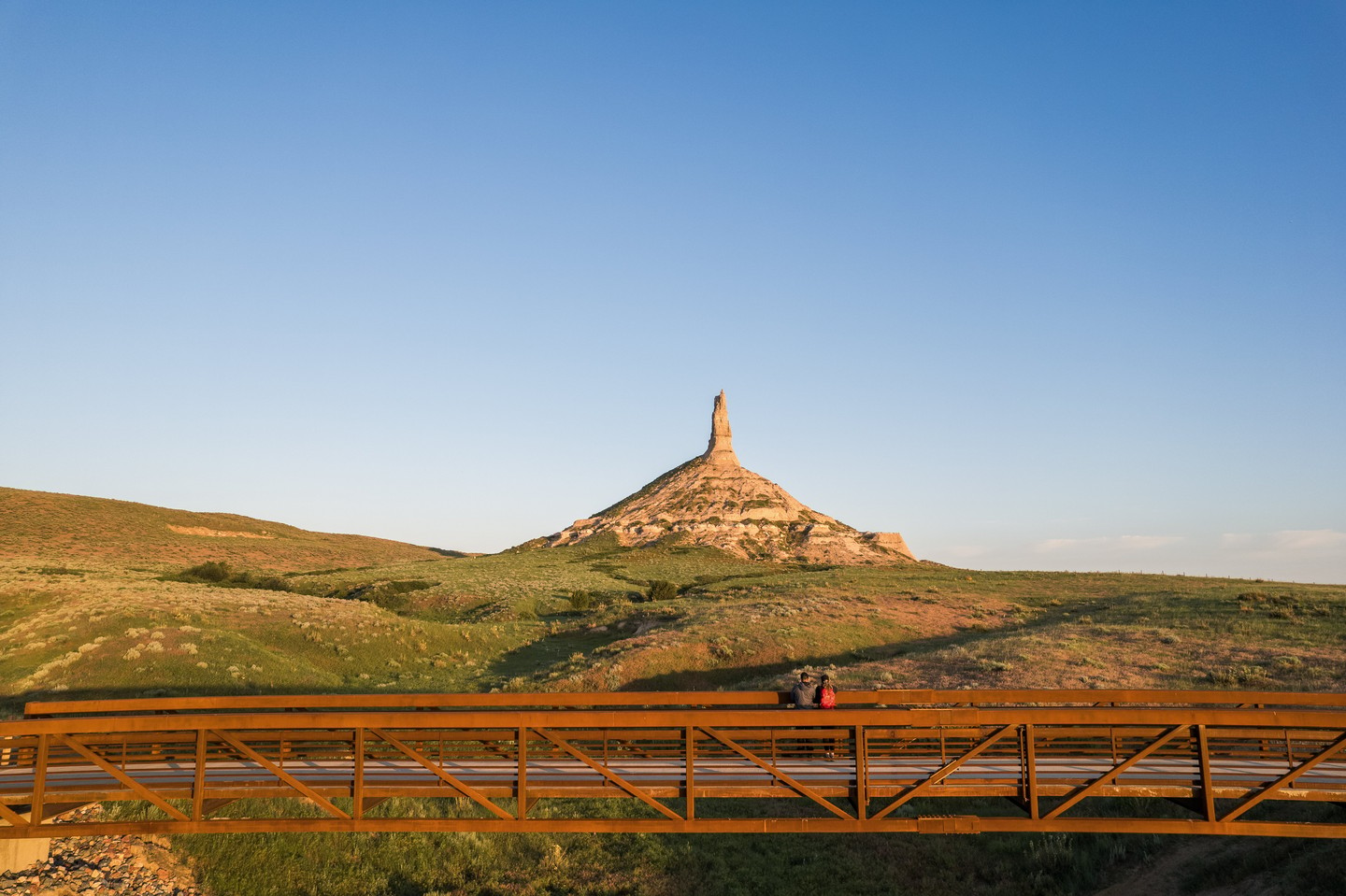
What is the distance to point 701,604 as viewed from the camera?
5891 centimetres

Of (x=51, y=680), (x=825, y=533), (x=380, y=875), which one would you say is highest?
(x=825, y=533)

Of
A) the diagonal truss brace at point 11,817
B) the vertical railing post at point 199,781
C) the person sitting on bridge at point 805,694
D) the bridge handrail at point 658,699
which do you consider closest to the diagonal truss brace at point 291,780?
the vertical railing post at point 199,781

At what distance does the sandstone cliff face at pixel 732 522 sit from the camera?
134 meters

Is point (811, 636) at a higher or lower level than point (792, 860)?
higher

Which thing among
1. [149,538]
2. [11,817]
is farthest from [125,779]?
[149,538]

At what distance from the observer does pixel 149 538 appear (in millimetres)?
111250

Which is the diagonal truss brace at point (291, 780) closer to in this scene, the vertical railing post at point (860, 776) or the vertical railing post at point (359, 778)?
the vertical railing post at point (359, 778)

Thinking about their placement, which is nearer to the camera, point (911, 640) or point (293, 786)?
point (293, 786)

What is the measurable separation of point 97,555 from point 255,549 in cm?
2808

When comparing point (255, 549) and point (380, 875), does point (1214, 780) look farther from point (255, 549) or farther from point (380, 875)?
point (255, 549)

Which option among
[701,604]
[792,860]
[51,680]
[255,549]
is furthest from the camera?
[255,549]

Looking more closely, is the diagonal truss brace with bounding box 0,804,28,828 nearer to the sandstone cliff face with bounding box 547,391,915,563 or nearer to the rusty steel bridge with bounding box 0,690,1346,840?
the rusty steel bridge with bounding box 0,690,1346,840

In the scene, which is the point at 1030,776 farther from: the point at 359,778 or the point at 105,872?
the point at 105,872

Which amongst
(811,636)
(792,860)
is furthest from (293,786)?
(811,636)
